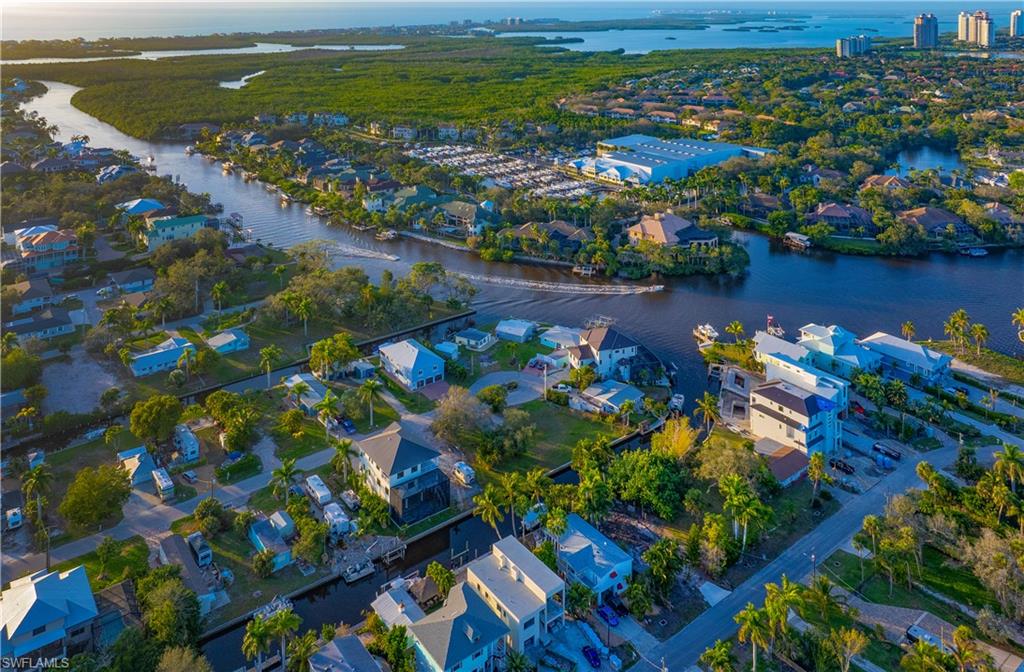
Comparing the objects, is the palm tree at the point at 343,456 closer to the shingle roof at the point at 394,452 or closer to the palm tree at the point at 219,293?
the shingle roof at the point at 394,452

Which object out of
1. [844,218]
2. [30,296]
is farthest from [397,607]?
[844,218]

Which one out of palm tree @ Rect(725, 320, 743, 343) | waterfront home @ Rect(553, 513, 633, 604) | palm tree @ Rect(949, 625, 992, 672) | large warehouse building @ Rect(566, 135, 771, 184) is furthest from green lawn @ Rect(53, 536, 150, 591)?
large warehouse building @ Rect(566, 135, 771, 184)

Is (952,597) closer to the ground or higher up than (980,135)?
closer to the ground

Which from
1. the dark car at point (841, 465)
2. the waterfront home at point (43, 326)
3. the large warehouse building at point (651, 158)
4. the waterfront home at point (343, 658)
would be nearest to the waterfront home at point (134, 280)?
the waterfront home at point (43, 326)

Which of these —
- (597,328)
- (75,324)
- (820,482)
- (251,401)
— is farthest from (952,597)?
(75,324)

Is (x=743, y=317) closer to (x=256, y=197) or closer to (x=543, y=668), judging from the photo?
(x=543, y=668)

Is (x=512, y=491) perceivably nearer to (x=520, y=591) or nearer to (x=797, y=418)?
(x=520, y=591)

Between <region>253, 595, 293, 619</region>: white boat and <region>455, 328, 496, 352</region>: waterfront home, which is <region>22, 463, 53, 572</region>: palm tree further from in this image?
<region>455, 328, 496, 352</region>: waterfront home
